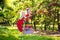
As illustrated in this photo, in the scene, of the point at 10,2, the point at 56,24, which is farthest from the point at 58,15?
the point at 10,2

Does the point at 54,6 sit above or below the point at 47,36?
above

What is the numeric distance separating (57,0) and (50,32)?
2.21 ft

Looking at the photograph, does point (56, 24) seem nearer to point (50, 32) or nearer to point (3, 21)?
point (50, 32)

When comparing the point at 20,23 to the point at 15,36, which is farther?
the point at 20,23

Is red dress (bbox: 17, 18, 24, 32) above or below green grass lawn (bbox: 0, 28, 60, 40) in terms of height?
above

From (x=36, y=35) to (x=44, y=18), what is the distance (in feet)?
1.29

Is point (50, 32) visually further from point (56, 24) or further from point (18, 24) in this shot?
point (18, 24)

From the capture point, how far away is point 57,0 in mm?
3994

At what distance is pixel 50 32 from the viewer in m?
4.03

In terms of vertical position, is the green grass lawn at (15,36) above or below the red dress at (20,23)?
below

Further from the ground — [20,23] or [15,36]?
[20,23]

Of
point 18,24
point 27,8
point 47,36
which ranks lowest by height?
point 47,36

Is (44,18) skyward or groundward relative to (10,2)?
groundward

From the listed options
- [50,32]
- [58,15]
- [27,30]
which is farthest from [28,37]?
[58,15]
